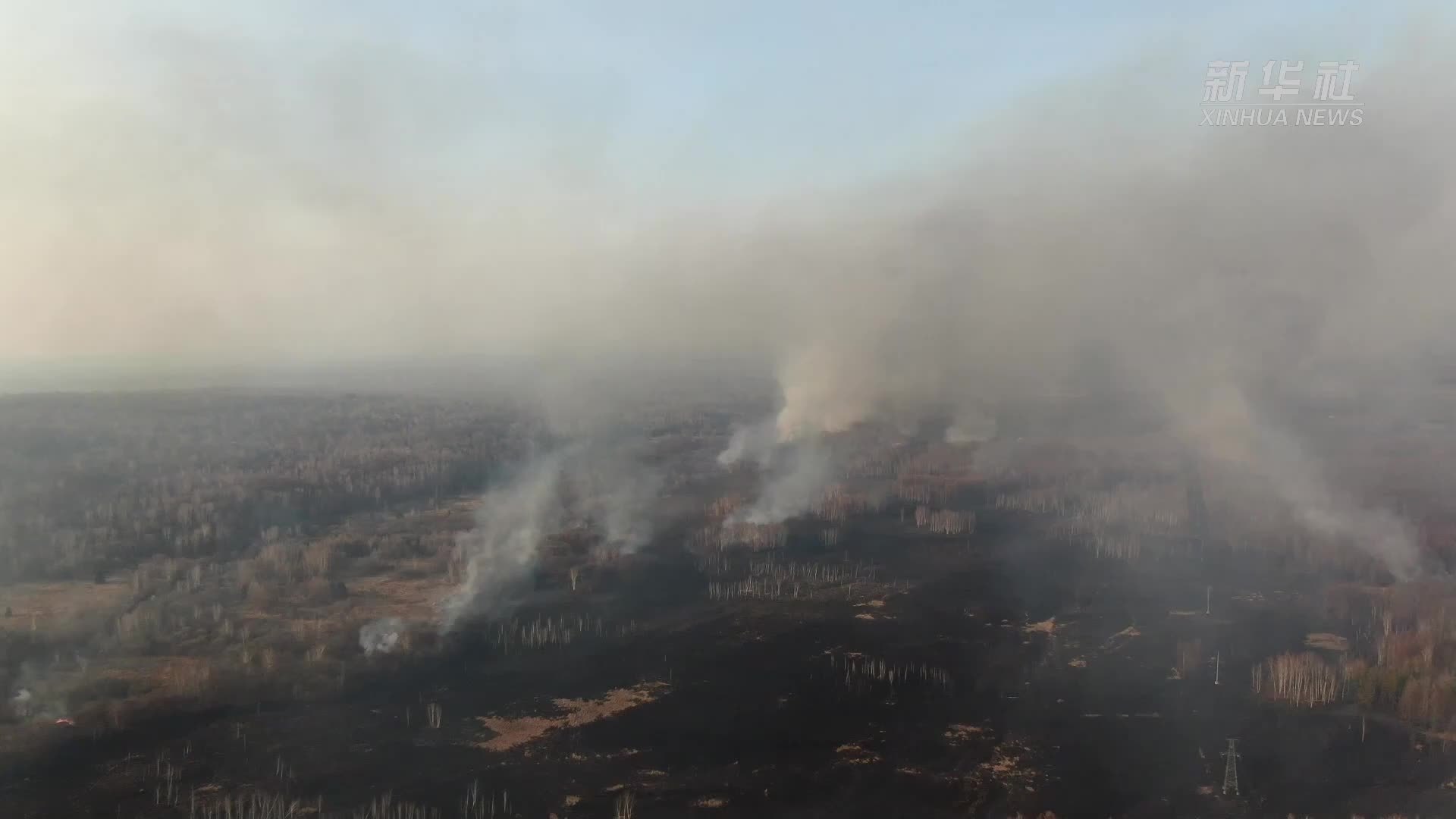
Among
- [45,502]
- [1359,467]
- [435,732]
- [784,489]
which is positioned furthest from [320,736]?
[1359,467]

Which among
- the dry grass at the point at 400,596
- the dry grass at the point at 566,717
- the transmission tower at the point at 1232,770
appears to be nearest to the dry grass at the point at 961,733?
the transmission tower at the point at 1232,770

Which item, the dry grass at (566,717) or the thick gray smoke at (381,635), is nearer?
the dry grass at (566,717)

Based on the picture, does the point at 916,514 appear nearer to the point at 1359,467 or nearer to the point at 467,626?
the point at 467,626

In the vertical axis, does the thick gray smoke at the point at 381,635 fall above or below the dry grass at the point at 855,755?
above

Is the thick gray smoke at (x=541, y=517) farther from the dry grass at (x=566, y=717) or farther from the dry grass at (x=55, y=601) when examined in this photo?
the dry grass at (x=55, y=601)

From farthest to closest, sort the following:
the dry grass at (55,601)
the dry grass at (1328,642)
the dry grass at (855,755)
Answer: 1. the dry grass at (55,601)
2. the dry grass at (1328,642)
3. the dry grass at (855,755)

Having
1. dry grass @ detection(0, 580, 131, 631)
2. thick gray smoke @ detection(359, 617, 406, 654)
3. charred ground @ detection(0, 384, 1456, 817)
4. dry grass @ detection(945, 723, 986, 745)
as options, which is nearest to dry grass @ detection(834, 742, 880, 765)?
charred ground @ detection(0, 384, 1456, 817)

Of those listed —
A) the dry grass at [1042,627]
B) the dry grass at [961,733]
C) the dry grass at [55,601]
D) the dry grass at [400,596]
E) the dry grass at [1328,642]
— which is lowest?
the dry grass at [55,601]
